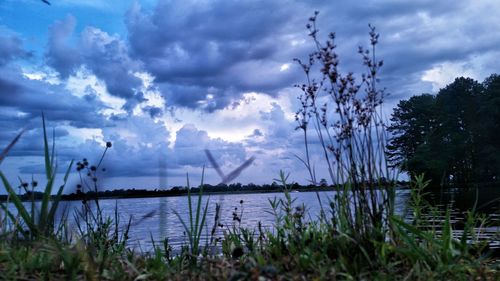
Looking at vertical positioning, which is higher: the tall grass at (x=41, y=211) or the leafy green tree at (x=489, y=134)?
the leafy green tree at (x=489, y=134)

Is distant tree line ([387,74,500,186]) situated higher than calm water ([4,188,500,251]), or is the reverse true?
distant tree line ([387,74,500,186])

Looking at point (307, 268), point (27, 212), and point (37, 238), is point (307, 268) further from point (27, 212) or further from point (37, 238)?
point (27, 212)

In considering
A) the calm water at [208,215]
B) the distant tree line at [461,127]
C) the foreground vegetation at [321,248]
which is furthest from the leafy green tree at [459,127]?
the foreground vegetation at [321,248]

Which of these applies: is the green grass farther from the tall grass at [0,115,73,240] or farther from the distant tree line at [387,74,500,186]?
the distant tree line at [387,74,500,186]

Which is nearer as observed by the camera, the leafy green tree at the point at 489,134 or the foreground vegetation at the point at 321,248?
the foreground vegetation at the point at 321,248

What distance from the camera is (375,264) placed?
3.47 m

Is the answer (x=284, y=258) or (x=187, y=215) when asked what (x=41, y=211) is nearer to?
(x=284, y=258)

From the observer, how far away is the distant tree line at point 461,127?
49.4 metres

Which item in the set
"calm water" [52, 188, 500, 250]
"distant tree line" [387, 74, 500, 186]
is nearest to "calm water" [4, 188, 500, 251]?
"calm water" [52, 188, 500, 250]

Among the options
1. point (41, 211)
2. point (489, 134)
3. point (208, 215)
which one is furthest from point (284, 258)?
point (489, 134)

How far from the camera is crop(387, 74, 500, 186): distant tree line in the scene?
49406 mm

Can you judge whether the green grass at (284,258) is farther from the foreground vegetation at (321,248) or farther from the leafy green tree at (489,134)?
the leafy green tree at (489,134)

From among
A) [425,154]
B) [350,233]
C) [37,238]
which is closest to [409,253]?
[350,233]

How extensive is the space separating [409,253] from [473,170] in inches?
2091
